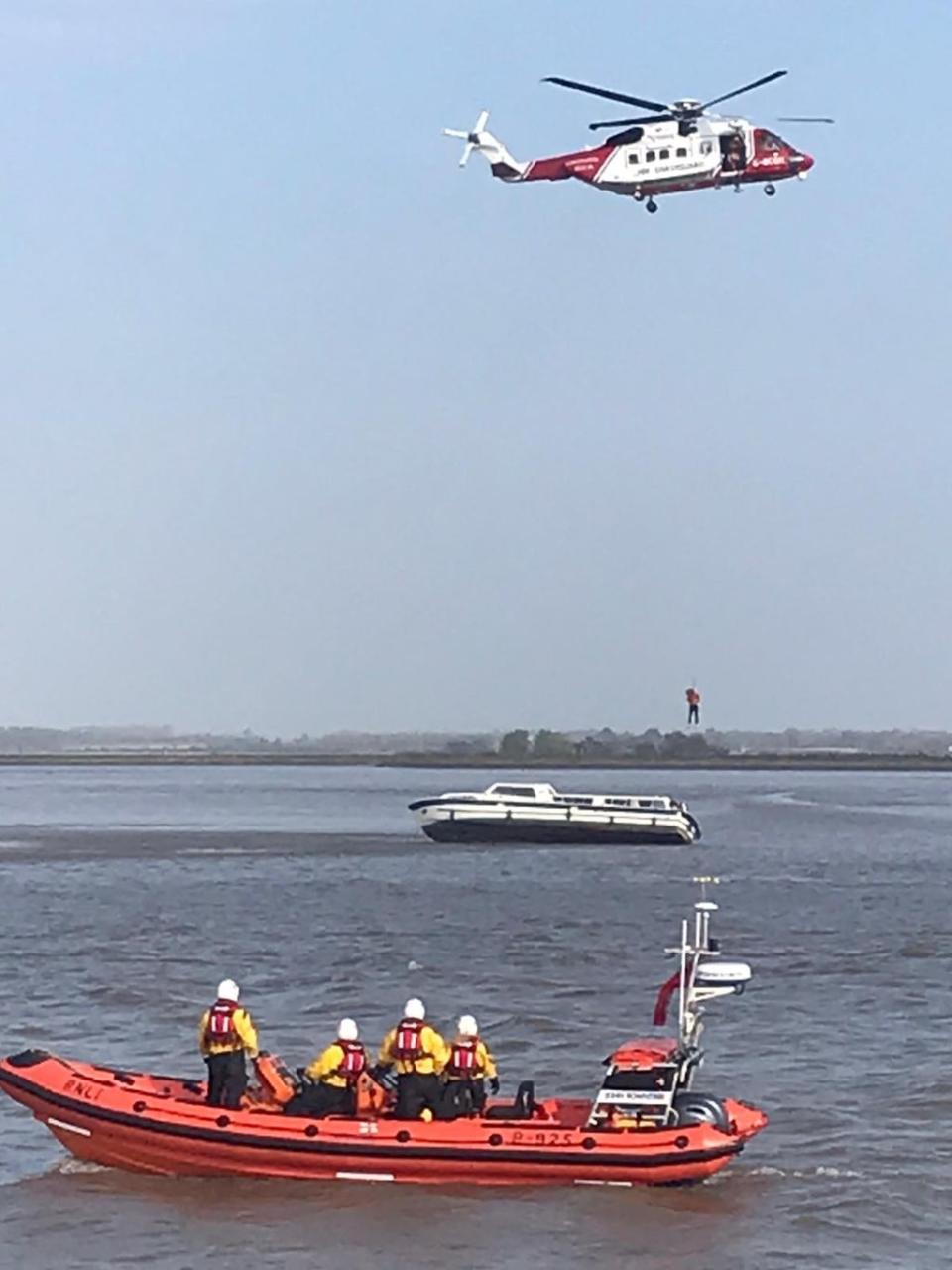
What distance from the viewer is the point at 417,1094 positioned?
65.4ft

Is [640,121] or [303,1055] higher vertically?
[640,121]

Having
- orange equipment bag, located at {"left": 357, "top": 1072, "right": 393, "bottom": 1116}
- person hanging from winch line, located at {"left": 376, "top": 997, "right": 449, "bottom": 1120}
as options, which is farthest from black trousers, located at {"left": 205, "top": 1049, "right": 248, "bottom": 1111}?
person hanging from winch line, located at {"left": 376, "top": 997, "right": 449, "bottom": 1120}

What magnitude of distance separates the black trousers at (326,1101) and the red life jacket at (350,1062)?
0.13 metres

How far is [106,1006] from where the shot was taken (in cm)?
3108

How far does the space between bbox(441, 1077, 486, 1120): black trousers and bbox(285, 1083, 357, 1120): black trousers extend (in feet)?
2.89

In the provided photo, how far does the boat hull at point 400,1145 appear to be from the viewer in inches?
776

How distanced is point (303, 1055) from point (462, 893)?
24661 mm

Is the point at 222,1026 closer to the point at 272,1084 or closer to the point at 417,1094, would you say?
the point at 272,1084

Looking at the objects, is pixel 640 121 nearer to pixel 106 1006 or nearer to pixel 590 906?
pixel 590 906

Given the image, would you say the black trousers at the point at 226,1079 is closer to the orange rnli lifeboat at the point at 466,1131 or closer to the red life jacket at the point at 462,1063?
the orange rnli lifeboat at the point at 466,1131

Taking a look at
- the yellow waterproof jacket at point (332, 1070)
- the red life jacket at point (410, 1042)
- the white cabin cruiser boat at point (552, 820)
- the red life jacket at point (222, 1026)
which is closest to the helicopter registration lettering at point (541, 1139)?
the red life jacket at point (410, 1042)

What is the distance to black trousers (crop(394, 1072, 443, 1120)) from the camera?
1988 cm

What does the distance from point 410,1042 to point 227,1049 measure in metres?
1.78

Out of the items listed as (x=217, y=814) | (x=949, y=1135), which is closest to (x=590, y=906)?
(x=949, y=1135)
